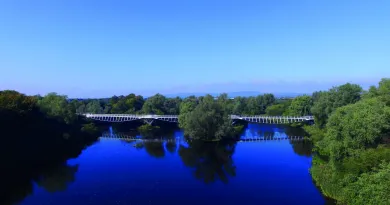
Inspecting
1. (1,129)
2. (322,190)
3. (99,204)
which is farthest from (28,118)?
(322,190)

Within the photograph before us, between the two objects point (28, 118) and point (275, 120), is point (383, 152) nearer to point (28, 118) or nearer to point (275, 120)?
point (28, 118)

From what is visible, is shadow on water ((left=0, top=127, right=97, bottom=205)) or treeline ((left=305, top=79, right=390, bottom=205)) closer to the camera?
treeline ((left=305, top=79, right=390, bottom=205))

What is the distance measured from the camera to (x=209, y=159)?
3609 cm

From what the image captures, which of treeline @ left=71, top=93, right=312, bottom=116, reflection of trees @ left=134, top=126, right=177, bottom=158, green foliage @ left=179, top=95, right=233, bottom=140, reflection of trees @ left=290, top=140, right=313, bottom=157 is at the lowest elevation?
reflection of trees @ left=290, top=140, right=313, bottom=157

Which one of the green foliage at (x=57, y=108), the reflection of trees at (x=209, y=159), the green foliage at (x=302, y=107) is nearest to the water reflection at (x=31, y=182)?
the reflection of trees at (x=209, y=159)

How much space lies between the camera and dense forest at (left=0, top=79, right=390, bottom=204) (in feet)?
65.0

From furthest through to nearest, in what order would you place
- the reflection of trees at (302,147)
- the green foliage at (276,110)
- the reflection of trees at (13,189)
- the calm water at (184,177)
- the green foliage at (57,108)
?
the green foliage at (276,110) → the green foliage at (57,108) → the reflection of trees at (302,147) → the calm water at (184,177) → the reflection of trees at (13,189)

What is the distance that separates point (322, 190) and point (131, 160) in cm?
2135

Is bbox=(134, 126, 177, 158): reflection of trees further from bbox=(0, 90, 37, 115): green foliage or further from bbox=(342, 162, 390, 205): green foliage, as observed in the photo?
bbox=(342, 162, 390, 205): green foliage

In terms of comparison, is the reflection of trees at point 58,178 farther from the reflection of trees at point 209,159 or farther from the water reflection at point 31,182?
the reflection of trees at point 209,159

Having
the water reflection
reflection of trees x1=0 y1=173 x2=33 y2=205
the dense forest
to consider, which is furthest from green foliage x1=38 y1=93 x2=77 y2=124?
reflection of trees x1=0 y1=173 x2=33 y2=205

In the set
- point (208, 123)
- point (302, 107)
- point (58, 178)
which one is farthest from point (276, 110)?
point (58, 178)

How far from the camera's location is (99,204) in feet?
73.3

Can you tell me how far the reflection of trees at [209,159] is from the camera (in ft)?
98.4
